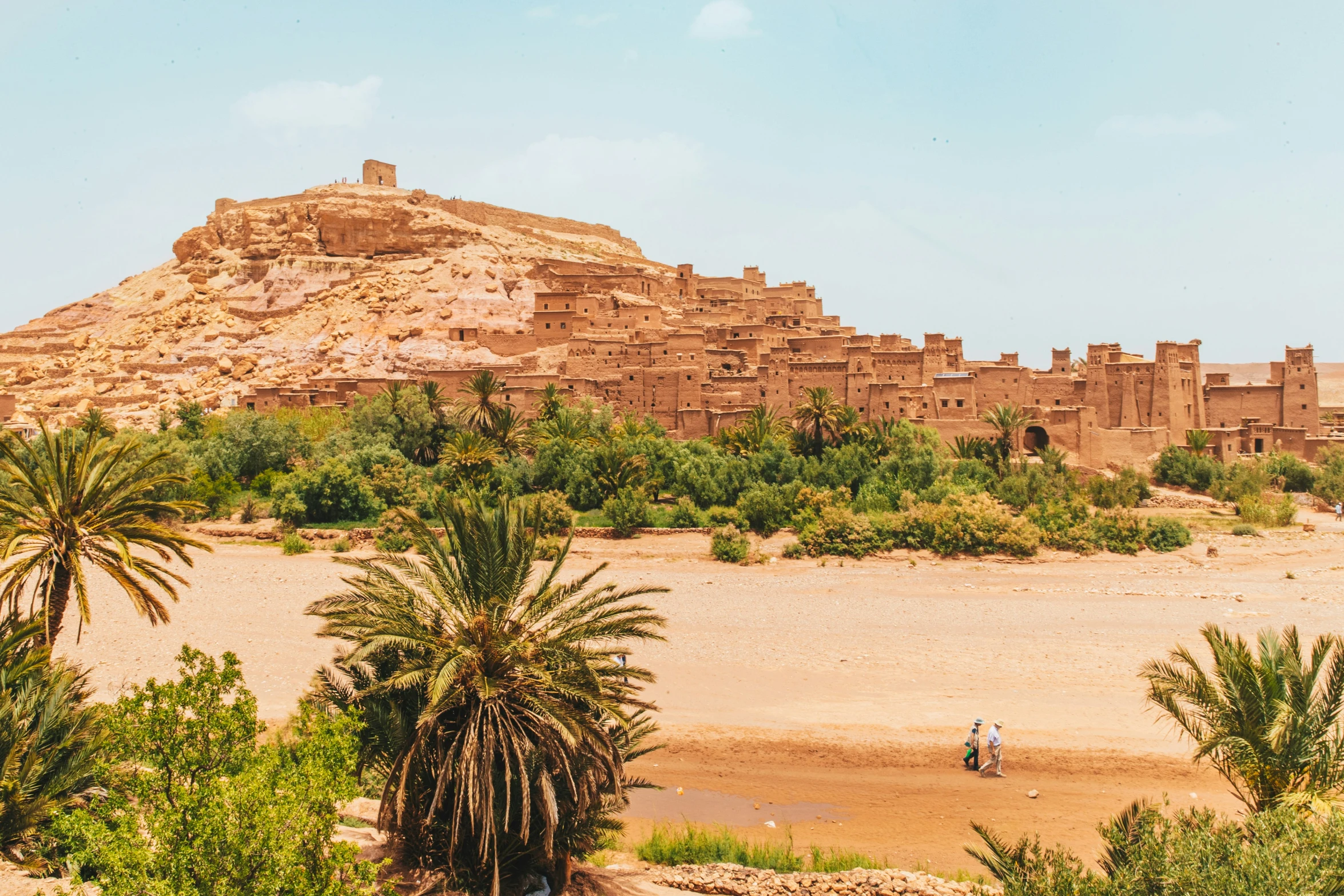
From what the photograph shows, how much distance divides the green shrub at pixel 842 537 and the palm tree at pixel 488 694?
1631 cm

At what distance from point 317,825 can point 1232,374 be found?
309ft

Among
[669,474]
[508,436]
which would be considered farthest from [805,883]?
[508,436]

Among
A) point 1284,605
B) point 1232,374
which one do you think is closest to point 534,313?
point 1284,605

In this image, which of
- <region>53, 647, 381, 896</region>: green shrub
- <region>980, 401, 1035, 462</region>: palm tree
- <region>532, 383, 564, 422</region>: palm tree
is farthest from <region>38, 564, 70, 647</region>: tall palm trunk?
<region>980, 401, 1035, 462</region>: palm tree

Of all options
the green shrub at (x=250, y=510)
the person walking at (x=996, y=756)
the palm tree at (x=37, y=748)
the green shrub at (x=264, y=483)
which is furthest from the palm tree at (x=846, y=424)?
the palm tree at (x=37, y=748)

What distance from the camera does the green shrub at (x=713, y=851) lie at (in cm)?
971

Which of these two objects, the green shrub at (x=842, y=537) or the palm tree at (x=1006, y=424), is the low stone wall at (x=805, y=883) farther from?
the palm tree at (x=1006, y=424)

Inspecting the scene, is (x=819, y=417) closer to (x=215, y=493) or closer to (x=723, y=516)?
(x=723, y=516)

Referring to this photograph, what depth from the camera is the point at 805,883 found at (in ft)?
29.0

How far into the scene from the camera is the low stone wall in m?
8.62

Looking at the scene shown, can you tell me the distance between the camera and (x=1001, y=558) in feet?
77.0

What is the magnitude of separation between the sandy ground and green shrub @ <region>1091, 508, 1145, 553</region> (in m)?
0.53

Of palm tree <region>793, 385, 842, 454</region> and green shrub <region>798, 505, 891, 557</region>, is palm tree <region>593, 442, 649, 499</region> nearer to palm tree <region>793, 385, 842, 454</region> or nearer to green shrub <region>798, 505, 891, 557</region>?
green shrub <region>798, 505, 891, 557</region>

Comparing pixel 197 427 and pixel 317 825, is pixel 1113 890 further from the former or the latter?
pixel 197 427
